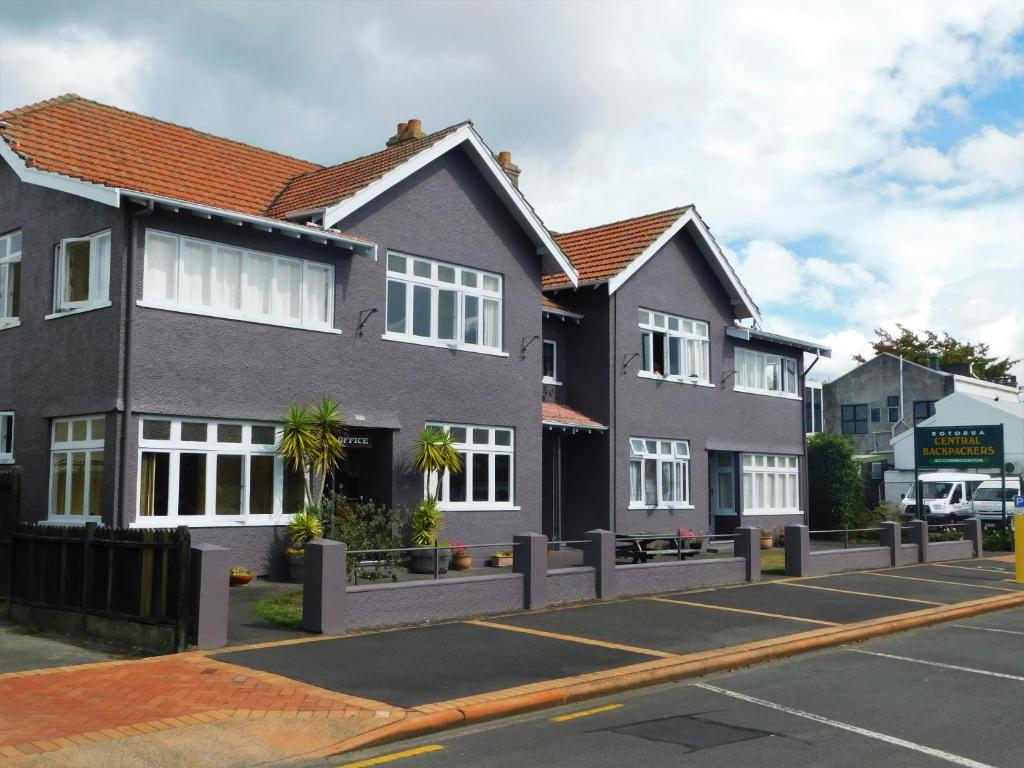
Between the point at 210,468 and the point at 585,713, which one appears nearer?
the point at 585,713

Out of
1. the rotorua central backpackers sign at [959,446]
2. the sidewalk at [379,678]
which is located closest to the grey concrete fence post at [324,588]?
the sidewalk at [379,678]

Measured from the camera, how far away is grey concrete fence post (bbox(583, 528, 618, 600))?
15938 millimetres

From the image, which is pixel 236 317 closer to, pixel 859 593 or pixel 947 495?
pixel 859 593

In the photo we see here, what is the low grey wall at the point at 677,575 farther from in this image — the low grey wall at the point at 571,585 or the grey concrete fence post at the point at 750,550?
the low grey wall at the point at 571,585

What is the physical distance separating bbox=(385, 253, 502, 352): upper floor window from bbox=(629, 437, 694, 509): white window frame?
536cm

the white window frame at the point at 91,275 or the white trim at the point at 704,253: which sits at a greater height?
the white trim at the point at 704,253

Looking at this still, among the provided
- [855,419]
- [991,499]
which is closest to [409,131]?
[991,499]

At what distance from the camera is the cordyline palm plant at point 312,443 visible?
16.6 meters

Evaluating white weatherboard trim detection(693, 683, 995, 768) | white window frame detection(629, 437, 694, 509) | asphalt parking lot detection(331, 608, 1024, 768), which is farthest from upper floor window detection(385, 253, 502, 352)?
white weatherboard trim detection(693, 683, 995, 768)

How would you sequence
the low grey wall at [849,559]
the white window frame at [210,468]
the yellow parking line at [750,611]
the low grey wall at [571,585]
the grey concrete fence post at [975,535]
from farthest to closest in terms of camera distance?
the grey concrete fence post at [975,535]
the low grey wall at [849,559]
the white window frame at [210,468]
the low grey wall at [571,585]
the yellow parking line at [750,611]

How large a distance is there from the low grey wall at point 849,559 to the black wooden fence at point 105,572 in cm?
1295

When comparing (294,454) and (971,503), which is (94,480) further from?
(971,503)

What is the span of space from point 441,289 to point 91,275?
6333mm

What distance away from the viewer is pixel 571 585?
15.6 m
